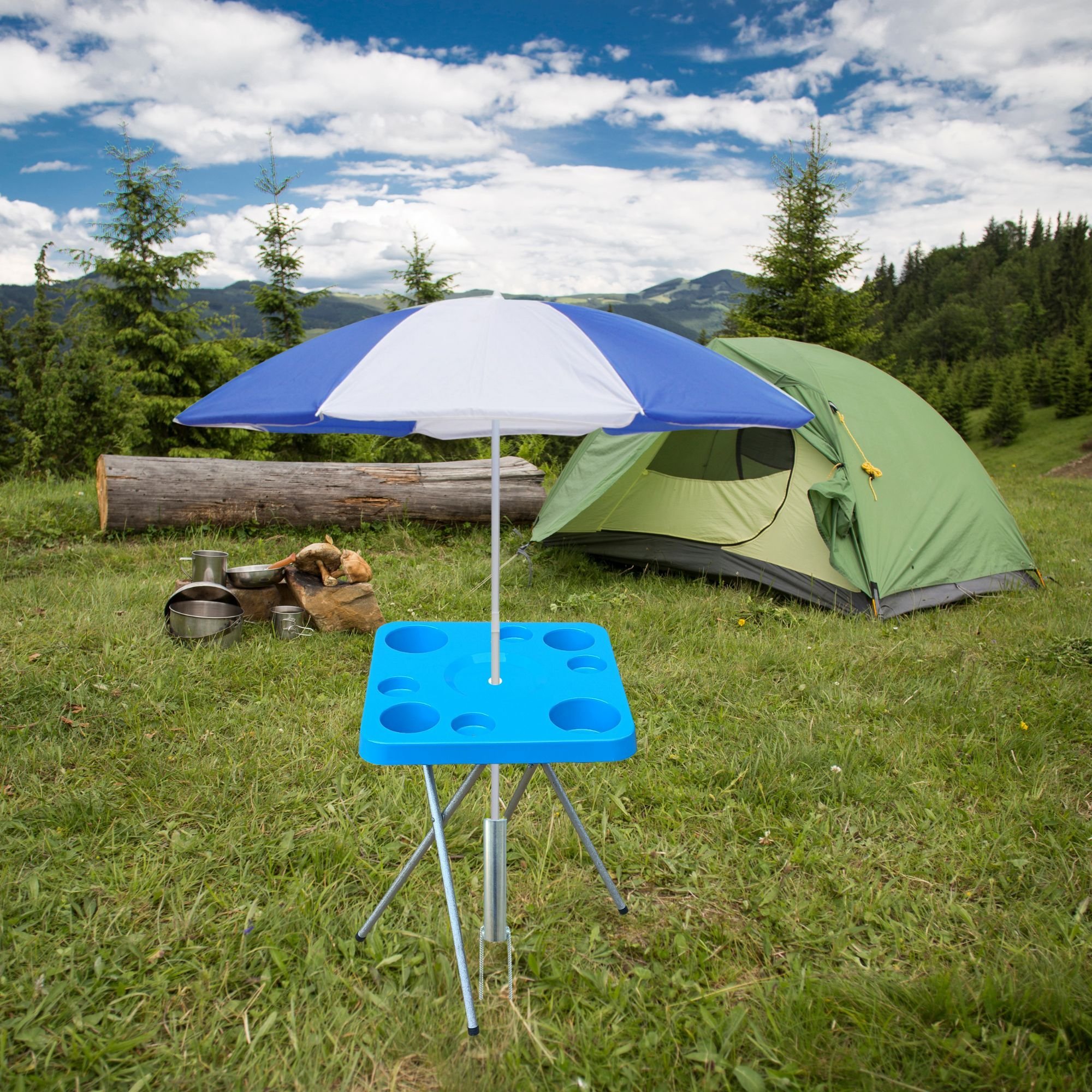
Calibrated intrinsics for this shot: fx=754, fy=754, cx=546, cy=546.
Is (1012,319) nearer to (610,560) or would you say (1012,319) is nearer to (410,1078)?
(610,560)

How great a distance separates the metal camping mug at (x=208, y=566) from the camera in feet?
14.5

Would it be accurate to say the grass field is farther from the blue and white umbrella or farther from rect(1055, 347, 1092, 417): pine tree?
rect(1055, 347, 1092, 417): pine tree

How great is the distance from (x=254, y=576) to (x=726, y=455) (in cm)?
317

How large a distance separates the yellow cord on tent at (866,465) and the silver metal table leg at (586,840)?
341 cm

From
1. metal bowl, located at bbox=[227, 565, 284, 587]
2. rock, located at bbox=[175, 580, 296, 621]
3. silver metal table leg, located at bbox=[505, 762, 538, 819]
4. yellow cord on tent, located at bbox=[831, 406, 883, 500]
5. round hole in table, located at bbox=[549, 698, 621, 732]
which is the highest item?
yellow cord on tent, located at bbox=[831, 406, 883, 500]

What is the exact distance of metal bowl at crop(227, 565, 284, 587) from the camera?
4.42m

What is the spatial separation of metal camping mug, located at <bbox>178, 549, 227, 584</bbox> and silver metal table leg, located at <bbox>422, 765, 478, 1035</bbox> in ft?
9.63

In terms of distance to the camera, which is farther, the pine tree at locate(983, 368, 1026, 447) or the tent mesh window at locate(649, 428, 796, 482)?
the pine tree at locate(983, 368, 1026, 447)

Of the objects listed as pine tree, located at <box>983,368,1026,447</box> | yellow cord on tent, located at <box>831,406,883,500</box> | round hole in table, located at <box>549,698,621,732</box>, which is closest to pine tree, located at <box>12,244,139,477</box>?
yellow cord on tent, located at <box>831,406,883,500</box>

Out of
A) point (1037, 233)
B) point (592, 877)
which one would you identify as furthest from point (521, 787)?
point (1037, 233)

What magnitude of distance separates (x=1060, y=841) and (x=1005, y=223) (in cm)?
10566

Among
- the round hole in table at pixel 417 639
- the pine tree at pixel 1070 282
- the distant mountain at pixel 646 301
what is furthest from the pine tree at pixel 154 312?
the distant mountain at pixel 646 301

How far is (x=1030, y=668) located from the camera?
387 centimetres

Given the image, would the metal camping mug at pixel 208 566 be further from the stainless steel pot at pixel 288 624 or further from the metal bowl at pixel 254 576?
the stainless steel pot at pixel 288 624
